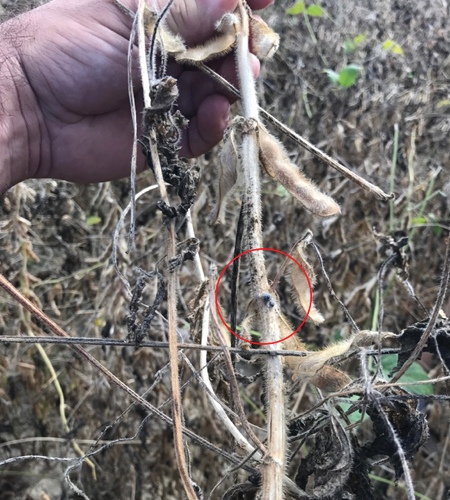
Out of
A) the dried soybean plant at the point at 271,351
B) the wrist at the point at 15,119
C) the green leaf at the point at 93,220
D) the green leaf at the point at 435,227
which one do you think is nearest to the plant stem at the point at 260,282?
the dried soybean plant at the point at 271,351

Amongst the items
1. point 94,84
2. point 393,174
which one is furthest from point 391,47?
point 94,84

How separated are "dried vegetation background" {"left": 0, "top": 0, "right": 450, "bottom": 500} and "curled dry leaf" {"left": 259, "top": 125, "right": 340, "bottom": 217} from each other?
31.3 inches

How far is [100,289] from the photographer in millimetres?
1800

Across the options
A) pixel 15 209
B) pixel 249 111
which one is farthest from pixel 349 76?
pixel 15 209

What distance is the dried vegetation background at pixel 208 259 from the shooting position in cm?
175

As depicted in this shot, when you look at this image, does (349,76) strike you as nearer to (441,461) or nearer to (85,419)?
(441,461)

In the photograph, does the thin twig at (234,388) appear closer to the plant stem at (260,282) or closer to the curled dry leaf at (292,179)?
the plant stem at (260,282)

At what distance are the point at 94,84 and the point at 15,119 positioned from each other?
0.27m

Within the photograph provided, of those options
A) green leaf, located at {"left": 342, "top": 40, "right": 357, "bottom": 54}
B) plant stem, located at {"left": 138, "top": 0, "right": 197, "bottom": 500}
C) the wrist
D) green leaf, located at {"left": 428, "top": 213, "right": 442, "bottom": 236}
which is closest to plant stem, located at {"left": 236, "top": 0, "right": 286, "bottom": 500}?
plant stem, located at {"left": 138, "top": 0, "right": 197, "bottom": 500}

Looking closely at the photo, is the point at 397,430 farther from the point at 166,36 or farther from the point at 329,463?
the point at 166,36

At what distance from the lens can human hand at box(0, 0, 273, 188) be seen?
4.34ft

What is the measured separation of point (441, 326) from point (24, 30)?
141 centimetres

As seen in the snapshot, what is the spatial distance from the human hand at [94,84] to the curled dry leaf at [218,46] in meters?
0.11

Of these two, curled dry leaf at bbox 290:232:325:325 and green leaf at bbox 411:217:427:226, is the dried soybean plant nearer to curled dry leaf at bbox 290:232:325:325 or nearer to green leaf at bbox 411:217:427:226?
curled dry leaf at bbox 290:232:325:325
